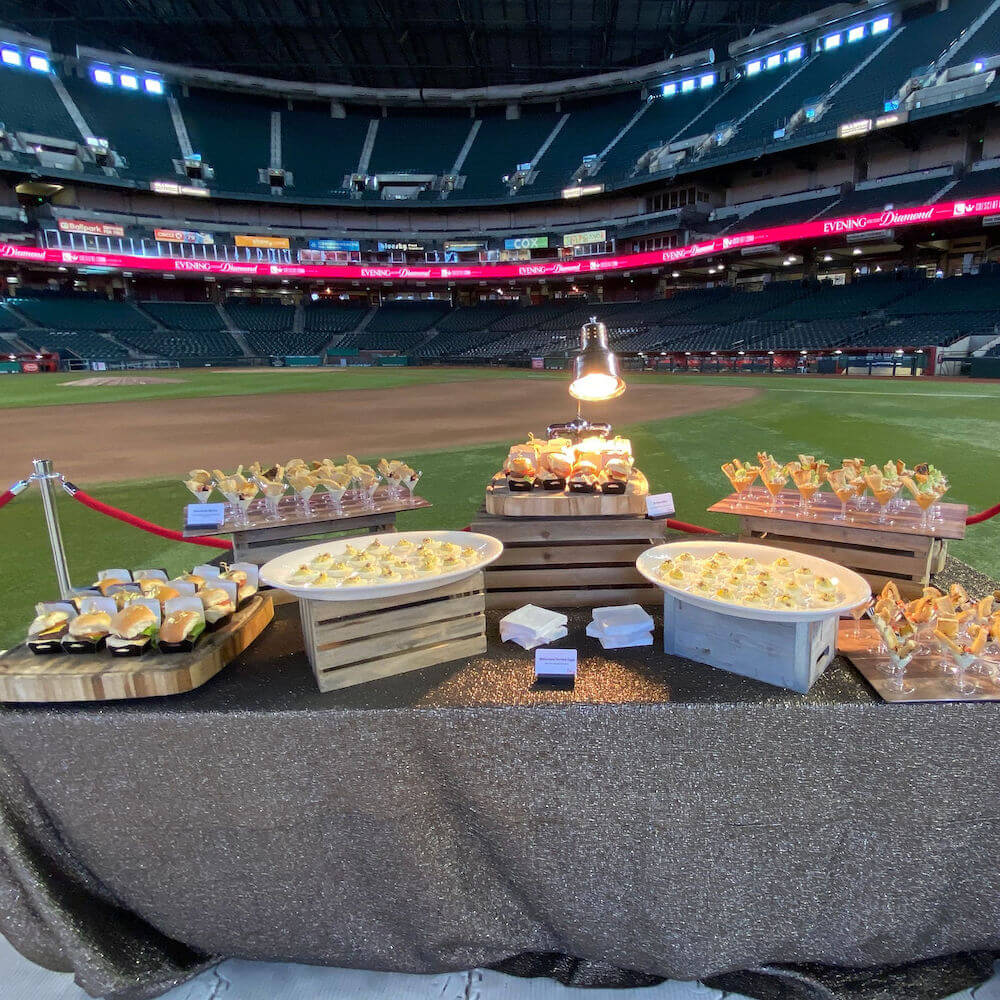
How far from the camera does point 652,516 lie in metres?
1.80

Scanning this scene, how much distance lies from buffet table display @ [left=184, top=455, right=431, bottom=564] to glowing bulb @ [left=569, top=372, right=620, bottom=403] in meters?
0.68

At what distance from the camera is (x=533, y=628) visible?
5.18 ft

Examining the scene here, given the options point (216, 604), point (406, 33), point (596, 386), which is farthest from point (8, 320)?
point (596, 386)

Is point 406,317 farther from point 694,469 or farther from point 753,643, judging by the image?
point 753,643

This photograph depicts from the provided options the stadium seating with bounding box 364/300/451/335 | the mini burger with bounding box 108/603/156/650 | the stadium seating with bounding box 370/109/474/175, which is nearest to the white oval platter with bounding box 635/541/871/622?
the mini burger with bounding box 108/603/156/650

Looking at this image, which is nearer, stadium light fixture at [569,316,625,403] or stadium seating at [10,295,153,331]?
stadium light fixture at [569,316,625,403]

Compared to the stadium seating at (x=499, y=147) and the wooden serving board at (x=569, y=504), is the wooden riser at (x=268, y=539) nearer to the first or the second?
the wooden serving board at (x=569, y=504)

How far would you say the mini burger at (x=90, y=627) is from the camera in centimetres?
141

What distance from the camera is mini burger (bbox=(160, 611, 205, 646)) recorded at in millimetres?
1409

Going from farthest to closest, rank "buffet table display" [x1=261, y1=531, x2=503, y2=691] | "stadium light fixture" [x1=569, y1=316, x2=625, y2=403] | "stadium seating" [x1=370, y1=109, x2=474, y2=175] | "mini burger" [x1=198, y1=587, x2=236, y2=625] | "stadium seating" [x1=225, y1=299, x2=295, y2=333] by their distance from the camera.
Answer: "stadium seating" [x1=370, y1=109, x2=474, y2=175] → "stadium seating" [x1=225, y1=299, x2=295, y2=333] → "stadium light fixture" [x1=569, y1=316, x2=625, y2=403] → "mini burger" [x1=198, y1=587, x2=236, y2=625] → "buffet table display" [x1=261, y1=531, x2=503, y2=691]

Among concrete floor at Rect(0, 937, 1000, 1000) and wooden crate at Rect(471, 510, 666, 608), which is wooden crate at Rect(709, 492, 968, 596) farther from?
concrete floor at Rect(0, 937, 1000, 1000)

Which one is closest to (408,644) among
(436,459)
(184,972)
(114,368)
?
(184,972)

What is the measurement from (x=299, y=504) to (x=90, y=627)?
0.89 m

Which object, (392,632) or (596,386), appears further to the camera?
(596,386)
